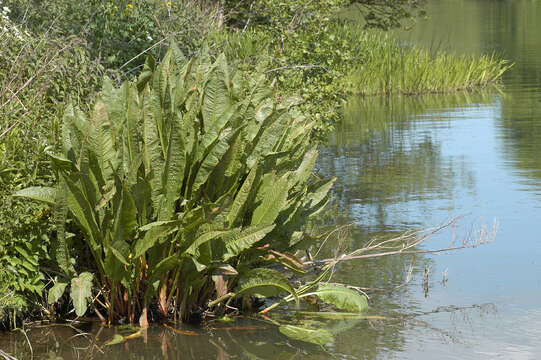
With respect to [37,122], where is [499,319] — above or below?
below

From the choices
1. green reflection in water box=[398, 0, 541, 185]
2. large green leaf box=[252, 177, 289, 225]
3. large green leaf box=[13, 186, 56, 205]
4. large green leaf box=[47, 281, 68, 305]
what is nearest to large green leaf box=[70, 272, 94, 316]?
large green leaf box=[47, 281, 68, 305]

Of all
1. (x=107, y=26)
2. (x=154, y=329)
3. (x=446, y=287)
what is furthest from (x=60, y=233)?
A: (x=107, y=26)

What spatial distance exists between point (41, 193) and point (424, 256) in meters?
3.39

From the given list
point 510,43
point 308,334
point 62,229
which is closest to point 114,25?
point 62,229

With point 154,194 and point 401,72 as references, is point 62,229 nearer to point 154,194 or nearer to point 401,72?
point 154,194

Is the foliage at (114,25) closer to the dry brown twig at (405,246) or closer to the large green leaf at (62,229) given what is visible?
the dry brown twig at (405,246)

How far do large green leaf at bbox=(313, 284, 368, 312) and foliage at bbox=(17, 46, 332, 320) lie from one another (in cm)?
35

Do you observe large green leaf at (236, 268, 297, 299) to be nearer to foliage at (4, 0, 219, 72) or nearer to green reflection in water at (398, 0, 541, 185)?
foliage at (4, 0, 219, 72)

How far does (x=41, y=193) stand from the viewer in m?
5.22

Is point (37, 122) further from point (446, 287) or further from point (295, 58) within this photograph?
point (295, 58)

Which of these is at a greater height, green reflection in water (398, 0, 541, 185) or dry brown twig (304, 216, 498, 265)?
green reflection in water (398, 0, 541, 185)

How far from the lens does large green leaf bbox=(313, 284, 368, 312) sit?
5.62m

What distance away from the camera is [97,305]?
222 inches

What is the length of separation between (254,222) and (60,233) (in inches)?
46.7
